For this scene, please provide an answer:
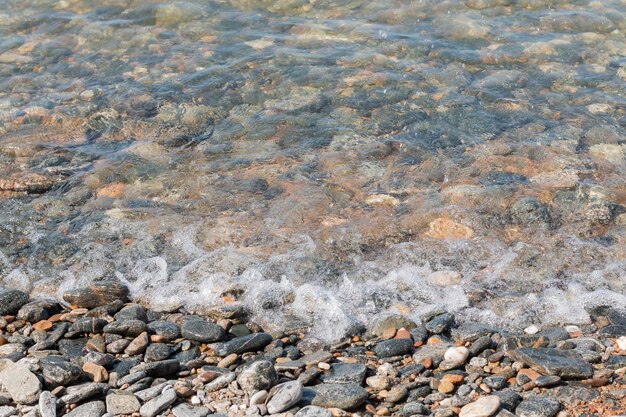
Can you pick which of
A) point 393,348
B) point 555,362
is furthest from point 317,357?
point 555,362

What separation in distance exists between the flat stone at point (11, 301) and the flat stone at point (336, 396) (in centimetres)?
265

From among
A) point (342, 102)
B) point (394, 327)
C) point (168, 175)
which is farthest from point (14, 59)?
point (394, 327)

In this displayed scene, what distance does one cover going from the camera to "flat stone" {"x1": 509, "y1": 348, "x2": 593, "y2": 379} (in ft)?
15.4

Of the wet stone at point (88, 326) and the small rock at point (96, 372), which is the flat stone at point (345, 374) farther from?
the wet stone at point (88, 326)

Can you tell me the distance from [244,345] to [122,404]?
3.43ft

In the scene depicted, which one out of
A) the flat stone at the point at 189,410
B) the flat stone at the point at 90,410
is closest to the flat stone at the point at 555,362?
the flat stone at the point at 189,410

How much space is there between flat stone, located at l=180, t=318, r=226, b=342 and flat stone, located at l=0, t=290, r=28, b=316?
1.43 metres

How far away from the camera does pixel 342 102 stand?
9.21 m

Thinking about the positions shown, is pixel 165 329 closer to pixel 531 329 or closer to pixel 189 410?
pixel 189 410

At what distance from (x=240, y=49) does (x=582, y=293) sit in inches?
263

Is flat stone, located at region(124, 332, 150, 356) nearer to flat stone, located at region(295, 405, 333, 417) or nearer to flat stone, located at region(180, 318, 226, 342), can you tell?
flat stone, located at region(180, 318, 226, 342)

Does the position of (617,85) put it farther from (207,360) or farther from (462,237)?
(207,360)

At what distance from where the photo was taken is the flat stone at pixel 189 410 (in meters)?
4.43

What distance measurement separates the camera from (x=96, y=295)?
19.5ft
